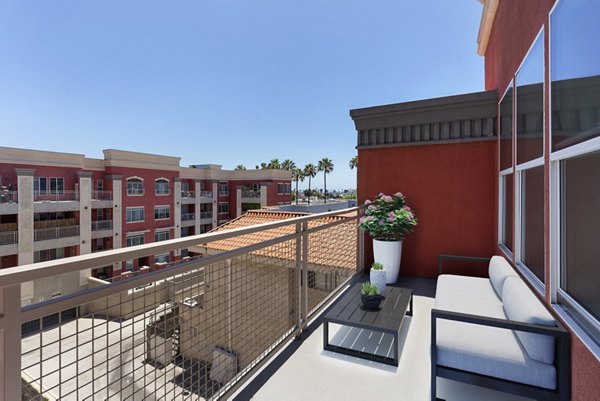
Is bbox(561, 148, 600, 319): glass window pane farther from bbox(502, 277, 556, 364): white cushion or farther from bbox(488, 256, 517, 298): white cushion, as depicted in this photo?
bbox(488, 256, 517, 298): white cushion

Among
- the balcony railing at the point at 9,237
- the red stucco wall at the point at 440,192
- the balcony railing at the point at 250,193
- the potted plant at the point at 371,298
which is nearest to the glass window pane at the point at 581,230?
the potted plant at the point at 371,298

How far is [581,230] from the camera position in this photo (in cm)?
166

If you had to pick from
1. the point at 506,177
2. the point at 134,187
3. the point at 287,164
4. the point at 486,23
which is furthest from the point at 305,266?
the point at 287,164

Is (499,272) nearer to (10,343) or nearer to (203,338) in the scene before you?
(203,338)

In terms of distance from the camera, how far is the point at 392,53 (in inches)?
350

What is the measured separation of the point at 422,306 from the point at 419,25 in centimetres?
704

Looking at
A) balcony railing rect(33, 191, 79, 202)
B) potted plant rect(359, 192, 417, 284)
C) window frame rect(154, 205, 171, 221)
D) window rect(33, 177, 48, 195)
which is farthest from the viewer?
window frame rect(154, 205, 171, 221)

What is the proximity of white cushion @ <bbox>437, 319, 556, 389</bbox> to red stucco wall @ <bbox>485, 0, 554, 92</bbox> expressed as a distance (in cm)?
239

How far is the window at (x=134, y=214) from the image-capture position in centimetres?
2319

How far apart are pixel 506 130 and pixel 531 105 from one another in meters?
1.23

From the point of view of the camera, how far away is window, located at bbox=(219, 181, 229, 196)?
103 ft

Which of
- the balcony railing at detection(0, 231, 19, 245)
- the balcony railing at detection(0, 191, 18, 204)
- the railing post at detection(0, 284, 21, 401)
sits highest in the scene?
the balcony railing at detection(0, 191, 18, 204)

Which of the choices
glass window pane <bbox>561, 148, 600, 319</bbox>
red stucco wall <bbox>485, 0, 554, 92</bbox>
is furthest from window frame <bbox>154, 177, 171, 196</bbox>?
glass window pane <bbox>561, 148, 600, 319</bbox>

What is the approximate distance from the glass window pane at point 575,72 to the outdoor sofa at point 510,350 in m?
1.15
